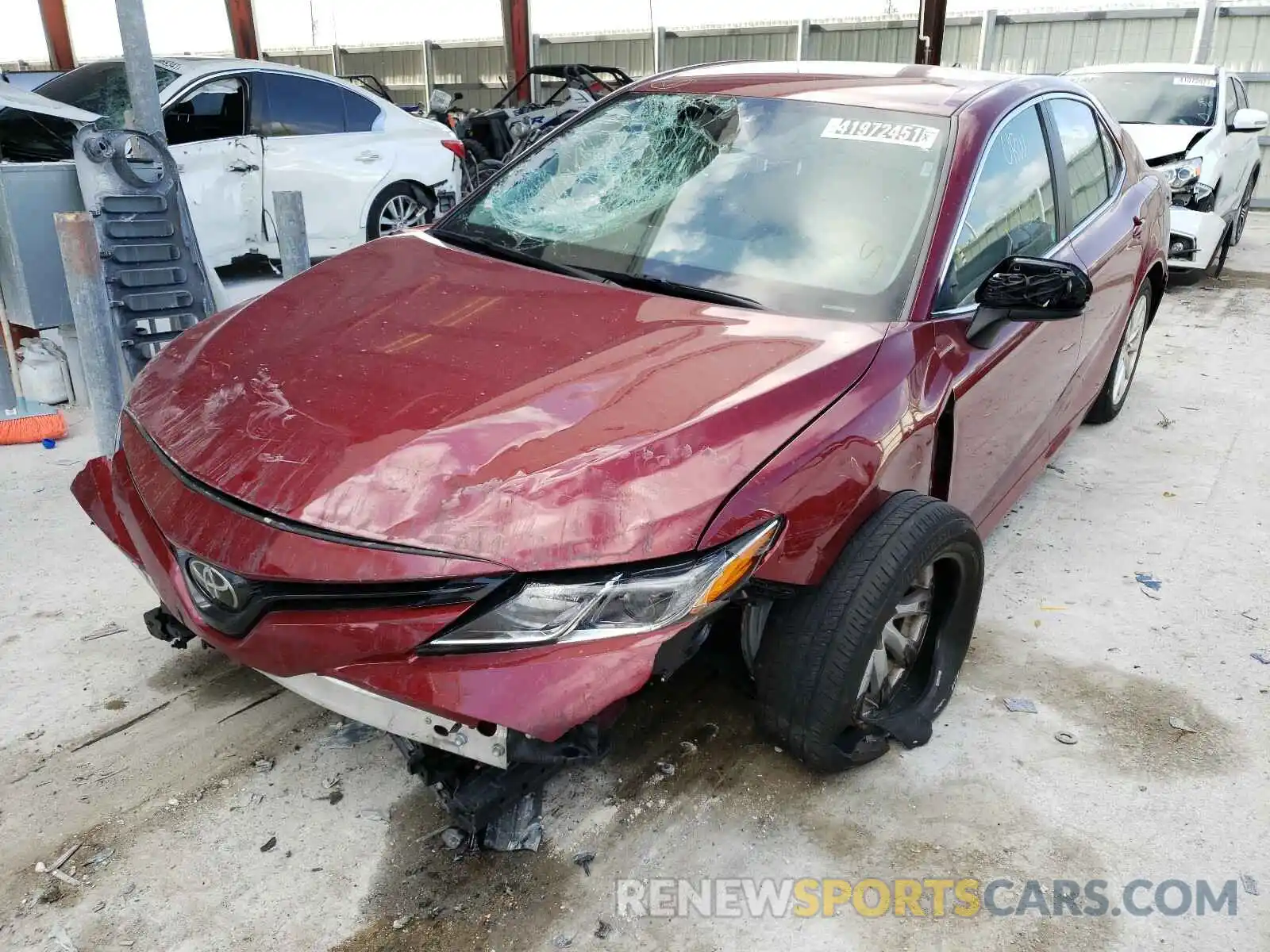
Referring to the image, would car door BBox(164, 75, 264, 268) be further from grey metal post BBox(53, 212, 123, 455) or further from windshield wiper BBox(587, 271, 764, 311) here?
windshield wiper BBox(587, 271, 764, 311)

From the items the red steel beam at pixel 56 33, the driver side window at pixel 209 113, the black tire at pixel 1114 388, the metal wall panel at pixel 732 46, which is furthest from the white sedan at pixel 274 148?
the red steel beam at pixel 56 33

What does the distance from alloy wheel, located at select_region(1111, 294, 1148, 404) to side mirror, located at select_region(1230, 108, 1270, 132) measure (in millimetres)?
4133

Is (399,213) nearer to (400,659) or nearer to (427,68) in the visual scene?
(400,659)

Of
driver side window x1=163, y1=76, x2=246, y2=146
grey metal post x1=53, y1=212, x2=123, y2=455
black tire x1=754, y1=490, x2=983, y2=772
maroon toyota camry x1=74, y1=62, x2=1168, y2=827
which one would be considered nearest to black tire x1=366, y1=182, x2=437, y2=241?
driver side window x1=163, y1=76, x2=246, y2=146

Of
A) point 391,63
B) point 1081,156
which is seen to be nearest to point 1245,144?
point 1081,156

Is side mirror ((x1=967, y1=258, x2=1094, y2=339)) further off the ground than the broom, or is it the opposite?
side mirror ((x1=967, y1=258, x2=1094, y2=339))

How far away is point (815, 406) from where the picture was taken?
2.12 metres

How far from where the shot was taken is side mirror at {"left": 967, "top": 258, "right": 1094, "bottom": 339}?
2521mm

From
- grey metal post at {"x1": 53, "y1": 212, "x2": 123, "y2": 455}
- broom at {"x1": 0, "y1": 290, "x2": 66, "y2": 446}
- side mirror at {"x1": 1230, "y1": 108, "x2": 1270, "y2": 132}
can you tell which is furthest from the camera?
side mirror at {"x1": 1230, "y1": 108, "x2": 1270, "y2": 132}

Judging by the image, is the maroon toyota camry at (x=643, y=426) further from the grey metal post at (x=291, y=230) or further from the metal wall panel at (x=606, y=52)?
the metal wall panel at (x=606, y=52)

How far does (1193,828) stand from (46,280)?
4872 mm

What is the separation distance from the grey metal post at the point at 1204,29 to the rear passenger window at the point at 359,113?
482 inches

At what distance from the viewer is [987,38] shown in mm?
15203

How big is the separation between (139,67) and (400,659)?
3.82 metres
